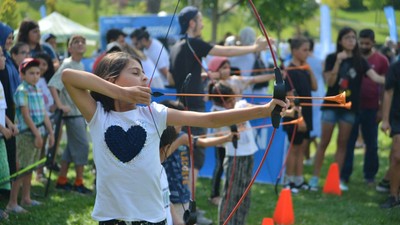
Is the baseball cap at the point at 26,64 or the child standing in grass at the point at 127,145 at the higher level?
the baseball cap at the point at 26,64

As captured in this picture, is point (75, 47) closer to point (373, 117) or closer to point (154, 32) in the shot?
point (373, 117)

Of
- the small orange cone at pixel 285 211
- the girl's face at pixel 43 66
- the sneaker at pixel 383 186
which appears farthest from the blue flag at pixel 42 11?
the sneaker at pixel 383 186

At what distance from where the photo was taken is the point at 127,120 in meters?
3.39

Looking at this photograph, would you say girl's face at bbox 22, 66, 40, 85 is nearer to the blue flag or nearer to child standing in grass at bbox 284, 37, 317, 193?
child standing in grass at bbox 284, 37, 317, 193

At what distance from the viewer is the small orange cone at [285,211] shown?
21.7 ft

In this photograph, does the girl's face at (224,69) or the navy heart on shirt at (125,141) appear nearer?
the navy heart on shirt at (125,141)

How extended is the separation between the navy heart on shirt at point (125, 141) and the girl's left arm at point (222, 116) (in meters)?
0.18

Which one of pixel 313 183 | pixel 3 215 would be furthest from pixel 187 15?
pixel 313 183

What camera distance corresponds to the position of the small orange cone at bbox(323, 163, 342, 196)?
8.02 metres

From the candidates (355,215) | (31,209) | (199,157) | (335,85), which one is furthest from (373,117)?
(31,209)

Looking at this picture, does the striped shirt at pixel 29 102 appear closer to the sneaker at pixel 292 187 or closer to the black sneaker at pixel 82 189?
the black sneaker at pixel 82 189

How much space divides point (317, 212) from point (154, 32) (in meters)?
7.43

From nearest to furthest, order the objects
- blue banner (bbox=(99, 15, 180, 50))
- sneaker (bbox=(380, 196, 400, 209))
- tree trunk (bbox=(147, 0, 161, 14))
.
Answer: sneaker (bbox=(380, 196, 400, 209)) → blue banner (bbox=(99, 15, 180, 50)) → tree trunk (bbox=(147, 0, 161, 14))

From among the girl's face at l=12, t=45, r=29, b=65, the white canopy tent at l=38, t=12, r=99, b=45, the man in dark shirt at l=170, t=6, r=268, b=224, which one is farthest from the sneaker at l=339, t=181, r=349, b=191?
the white canopy tent at l=38, t=12, r=99, b=45
